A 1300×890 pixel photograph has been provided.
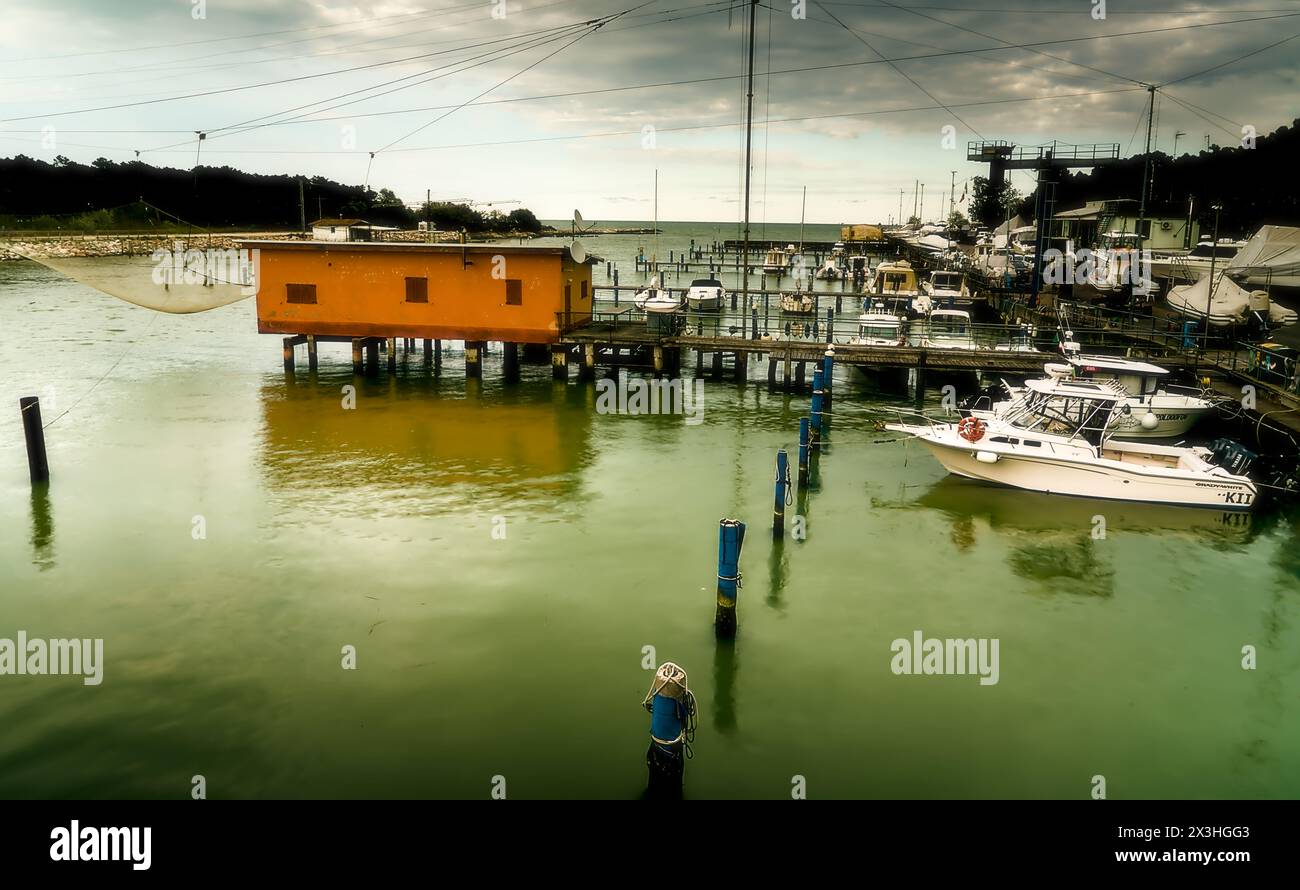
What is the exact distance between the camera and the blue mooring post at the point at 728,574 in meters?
12.7

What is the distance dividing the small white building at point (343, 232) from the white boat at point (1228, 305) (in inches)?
1230

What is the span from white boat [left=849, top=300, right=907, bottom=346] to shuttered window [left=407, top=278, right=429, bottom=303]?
53.5 feet

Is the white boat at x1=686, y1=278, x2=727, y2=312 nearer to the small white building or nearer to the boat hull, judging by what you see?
the small white building

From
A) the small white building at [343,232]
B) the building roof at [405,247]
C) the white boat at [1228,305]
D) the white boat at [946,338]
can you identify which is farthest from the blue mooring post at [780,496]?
the small white building at [343,232]

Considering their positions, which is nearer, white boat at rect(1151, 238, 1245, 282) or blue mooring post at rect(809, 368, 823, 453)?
blue mooring post at rect(809, 368, 823, 453)

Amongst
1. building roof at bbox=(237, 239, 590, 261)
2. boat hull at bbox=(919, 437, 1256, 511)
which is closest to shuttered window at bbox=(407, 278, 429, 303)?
building roof at bbox=(237, 239, 590, 261)

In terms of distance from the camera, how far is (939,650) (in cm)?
1324

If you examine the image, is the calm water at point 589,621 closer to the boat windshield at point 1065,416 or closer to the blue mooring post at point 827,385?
the boat windshield at point 1065,416

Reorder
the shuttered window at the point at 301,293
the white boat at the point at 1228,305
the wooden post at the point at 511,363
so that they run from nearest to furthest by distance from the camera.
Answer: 1. the white boat at the point at 1228,305
2. the shuttered window at the point at 301,293
3. the wooden post at the point at 511,363

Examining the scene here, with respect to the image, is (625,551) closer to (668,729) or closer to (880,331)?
(668,729)

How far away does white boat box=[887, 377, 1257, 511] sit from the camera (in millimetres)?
19500
